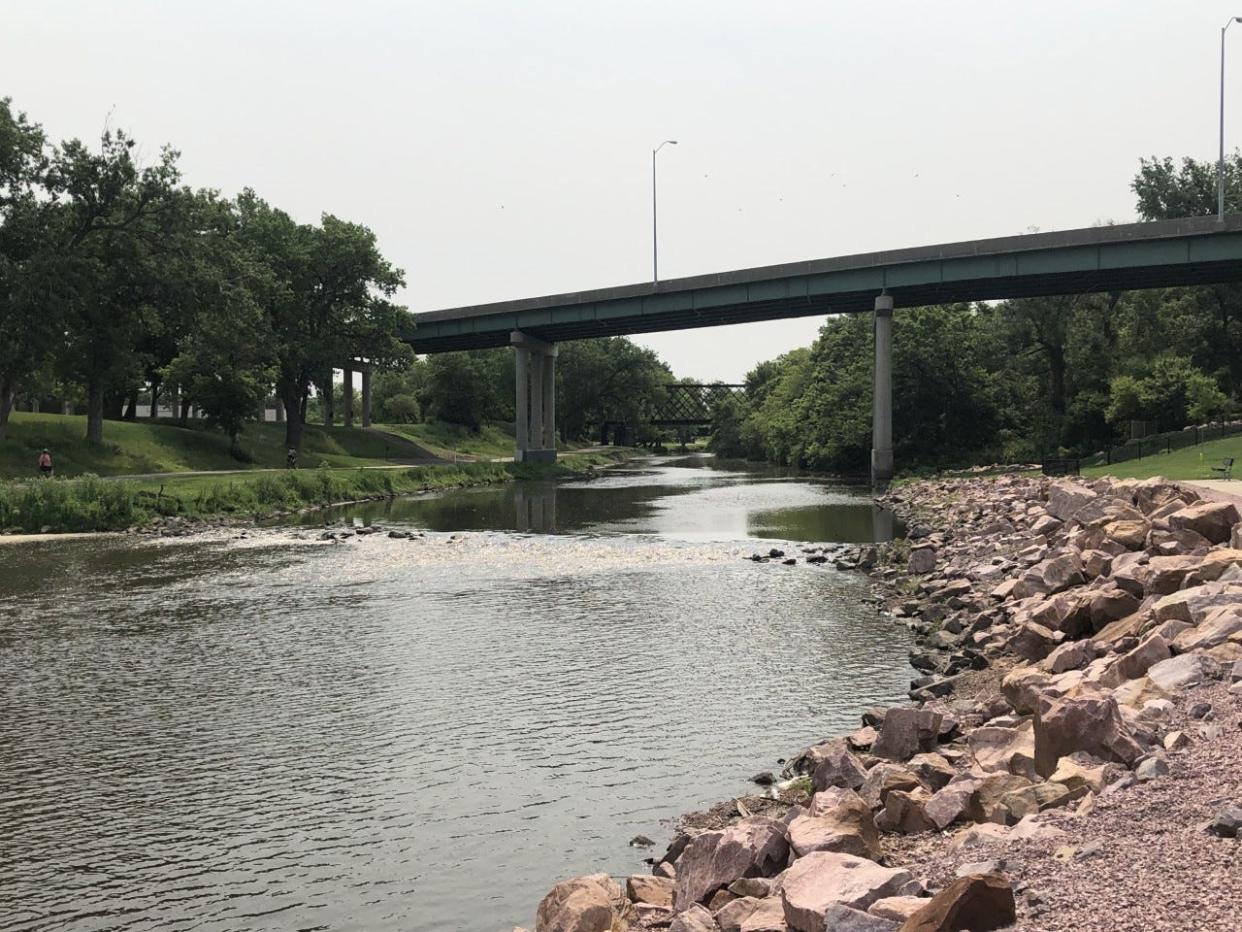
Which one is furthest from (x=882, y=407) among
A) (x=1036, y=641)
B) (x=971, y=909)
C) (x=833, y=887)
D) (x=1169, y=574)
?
(x=971, y=909)

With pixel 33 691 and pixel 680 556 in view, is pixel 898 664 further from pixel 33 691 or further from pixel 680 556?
pixel 680 556

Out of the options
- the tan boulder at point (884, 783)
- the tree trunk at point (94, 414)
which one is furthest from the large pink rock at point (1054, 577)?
the tree trunk at point (94, 414)

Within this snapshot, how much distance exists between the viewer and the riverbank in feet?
141

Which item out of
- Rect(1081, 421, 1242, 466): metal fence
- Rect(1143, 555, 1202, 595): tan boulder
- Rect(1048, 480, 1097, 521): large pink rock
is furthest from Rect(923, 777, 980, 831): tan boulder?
Rect(1081, 421, 1242, 466): metal fence

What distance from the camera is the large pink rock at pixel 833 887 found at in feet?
22.3

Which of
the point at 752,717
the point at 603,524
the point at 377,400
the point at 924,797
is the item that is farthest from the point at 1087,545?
the point at 377,400

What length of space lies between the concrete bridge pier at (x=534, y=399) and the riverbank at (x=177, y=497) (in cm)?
2873

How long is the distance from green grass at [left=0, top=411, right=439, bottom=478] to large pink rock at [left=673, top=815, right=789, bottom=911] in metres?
58.7

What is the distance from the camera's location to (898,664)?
59.7 ft

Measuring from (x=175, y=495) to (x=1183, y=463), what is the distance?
45.2 m

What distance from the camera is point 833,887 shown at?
7047 mm

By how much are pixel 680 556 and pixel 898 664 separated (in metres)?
16.9

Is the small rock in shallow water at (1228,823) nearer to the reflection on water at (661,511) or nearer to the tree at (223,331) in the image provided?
the reflection on water at (661,511)

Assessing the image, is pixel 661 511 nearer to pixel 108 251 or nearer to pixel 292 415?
pixel 108 251
